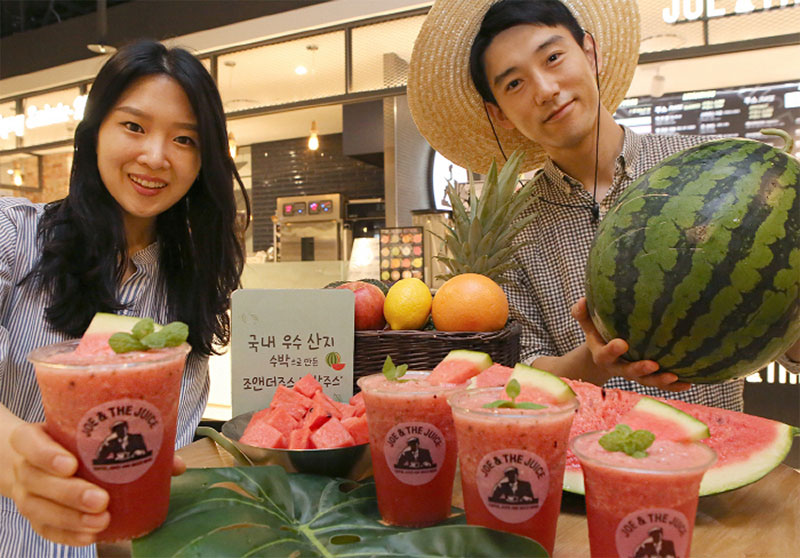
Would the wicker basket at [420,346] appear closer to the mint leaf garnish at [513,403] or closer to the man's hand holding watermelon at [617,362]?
the man's hand holding watermelon at [617,362]

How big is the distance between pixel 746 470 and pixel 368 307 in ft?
3.15

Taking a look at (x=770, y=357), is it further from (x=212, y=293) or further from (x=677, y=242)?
(x=212, y=293)

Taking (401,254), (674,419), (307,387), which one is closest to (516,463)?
(674,419)

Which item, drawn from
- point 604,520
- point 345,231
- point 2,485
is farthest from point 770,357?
point 345,231

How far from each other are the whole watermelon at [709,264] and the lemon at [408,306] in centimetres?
54

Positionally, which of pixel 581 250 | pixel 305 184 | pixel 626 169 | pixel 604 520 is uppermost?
pixel 305 184

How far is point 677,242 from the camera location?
107 centimetres

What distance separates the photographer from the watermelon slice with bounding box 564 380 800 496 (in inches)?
40.1

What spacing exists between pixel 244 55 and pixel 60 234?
528 centimetres

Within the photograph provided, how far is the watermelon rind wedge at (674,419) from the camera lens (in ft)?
2.68

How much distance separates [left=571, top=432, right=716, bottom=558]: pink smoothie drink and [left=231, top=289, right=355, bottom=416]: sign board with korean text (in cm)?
87

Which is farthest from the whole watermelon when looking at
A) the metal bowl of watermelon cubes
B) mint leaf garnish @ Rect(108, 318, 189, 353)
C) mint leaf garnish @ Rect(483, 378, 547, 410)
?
mint leaf garnish @ Rect(108, 318, 189, 353)

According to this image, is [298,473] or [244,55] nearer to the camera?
[298,473]

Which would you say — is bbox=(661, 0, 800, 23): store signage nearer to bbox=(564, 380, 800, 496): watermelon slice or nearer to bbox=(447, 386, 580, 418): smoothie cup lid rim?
bbox=(564, 380, 800, 496): watermelon slice
